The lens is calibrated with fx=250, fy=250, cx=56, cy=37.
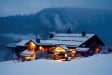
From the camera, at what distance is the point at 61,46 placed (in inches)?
1332

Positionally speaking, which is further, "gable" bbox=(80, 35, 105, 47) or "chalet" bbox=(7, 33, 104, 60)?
"gable" bbox=(80, 35, 105, 47)

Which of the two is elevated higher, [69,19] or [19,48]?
[69,19]

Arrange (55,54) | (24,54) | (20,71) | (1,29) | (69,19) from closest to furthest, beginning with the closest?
(20,71) < (55,54) < (24,54) < (1,29) < (69,19)

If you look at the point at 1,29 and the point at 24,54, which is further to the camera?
the point at 1,29

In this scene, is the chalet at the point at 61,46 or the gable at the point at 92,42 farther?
the gable at the point at 92,42

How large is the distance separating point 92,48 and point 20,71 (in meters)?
26.2

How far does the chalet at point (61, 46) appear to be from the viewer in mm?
34812

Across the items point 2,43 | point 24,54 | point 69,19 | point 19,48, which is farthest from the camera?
point 69,19

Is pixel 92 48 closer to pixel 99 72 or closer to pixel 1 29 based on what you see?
pixel 99 72

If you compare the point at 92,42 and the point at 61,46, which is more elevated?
the point at 92,42

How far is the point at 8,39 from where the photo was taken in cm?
8669

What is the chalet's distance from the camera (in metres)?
34.8

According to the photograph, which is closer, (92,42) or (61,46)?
(61,46)

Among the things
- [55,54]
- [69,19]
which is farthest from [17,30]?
[55,54]
